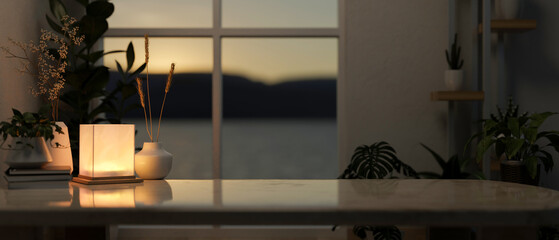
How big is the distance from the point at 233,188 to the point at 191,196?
22 centimetres

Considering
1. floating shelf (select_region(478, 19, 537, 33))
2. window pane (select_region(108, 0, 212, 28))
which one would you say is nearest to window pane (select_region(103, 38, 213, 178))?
window pane (select_region(108, 0, 212, 28))

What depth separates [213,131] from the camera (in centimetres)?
445

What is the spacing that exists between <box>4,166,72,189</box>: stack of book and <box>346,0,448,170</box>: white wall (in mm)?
2788

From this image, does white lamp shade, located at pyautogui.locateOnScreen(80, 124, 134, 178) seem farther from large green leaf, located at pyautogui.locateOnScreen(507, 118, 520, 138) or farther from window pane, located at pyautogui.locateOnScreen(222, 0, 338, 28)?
window pane, located at pyautogui.locateOnScreen(222, 0, 338, 28)

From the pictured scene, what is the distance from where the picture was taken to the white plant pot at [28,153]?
175cm

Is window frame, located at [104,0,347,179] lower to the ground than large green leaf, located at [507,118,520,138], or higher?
higher

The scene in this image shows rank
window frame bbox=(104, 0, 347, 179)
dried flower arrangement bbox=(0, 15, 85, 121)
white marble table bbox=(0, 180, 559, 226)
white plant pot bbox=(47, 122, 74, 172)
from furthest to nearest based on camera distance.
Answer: window frame bbox=(104, 0, 347, 179), dried flower arrangement bbox=(0, 15, 85, 121), white plant pot bbox=(47, 122, 74, 172), white marble table bbox=(0, 180, 559, 226)

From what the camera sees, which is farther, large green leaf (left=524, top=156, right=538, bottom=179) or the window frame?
the window frame

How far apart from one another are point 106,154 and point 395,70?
9.58 feet

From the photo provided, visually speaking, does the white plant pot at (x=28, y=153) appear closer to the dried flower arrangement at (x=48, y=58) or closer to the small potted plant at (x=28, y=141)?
the small potted plant at (x=28, y=141)

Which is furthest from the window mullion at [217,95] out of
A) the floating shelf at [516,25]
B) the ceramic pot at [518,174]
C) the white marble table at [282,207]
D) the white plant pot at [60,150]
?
the white marble table at [282,207]

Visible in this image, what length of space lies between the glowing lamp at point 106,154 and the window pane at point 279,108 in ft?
8.84

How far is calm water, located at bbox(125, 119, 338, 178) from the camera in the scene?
4.55m

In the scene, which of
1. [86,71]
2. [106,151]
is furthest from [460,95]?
[106,151]
